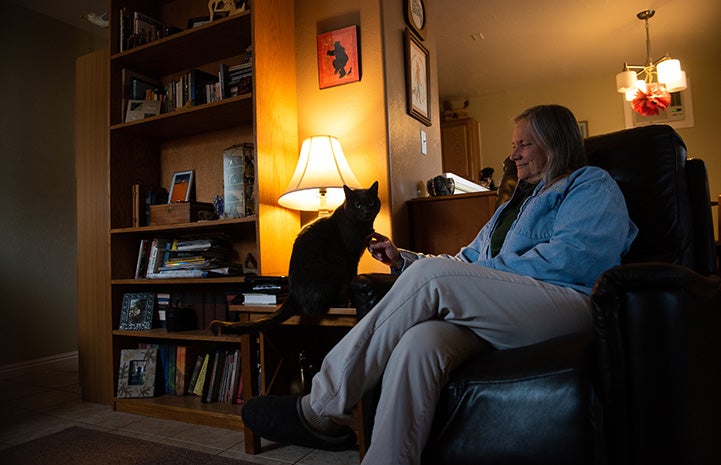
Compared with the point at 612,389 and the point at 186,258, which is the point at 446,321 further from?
the point at 186,258

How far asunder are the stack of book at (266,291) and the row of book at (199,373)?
0.39m

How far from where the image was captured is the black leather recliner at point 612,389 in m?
0.79

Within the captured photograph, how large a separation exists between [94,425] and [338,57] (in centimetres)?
197

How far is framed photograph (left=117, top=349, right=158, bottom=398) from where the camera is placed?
2.25 m

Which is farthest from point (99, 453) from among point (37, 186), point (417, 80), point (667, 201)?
point (37, 186)

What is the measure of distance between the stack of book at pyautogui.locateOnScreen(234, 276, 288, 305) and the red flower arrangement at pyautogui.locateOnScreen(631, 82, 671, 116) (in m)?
3.37

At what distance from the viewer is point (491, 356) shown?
3.31 ft

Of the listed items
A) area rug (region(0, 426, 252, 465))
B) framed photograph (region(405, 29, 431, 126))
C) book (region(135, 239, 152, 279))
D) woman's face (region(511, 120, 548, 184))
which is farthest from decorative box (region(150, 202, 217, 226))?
woman's face (region(511, 120, 548, 184))

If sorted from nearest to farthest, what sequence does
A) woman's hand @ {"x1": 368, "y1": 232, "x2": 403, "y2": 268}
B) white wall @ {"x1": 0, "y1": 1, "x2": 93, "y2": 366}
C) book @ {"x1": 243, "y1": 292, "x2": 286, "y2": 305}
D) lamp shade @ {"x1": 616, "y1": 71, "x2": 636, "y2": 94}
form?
woman's hand @ {"x1": 368, "y1": 232, "x2": 403, "y2": 268}
book @ {"x1": 243, "y1": 292, "x2": 286, "y2": 305}
white wall @ {"x1": 0, "y1": 1, "x2": 93, "y2": 366}
lamp shade @ {"x1": 616, "y1": 71, "x2": 636, "y2": 94}

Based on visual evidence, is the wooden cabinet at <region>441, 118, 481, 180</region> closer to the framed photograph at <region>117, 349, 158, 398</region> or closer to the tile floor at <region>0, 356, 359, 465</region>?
the framed photograph at <region>117, 349, 158, 398</region>

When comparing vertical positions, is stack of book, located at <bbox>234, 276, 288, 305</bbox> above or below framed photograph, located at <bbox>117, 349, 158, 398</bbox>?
above

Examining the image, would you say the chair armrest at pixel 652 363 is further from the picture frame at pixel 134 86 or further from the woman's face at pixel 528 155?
the picture frame at pixel 134 86

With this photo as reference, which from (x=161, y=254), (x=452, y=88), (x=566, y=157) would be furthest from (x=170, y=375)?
(x=452, y=88)

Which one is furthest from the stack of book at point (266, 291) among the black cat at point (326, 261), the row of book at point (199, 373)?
the row of book at point (199, 373)
